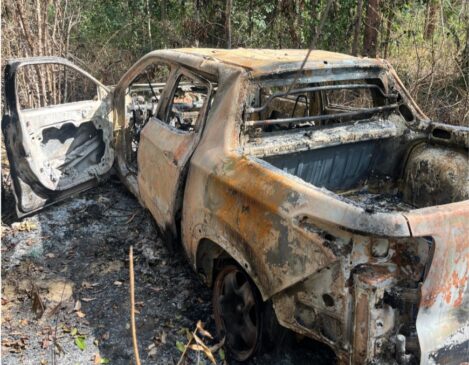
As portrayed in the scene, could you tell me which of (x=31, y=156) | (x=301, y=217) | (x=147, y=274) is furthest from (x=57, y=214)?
(x=301, y=217)

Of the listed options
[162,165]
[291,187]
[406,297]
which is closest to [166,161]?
[162,165]

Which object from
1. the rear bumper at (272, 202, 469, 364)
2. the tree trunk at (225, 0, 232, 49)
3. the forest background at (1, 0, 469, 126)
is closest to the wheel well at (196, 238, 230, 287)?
the rear bumper at (272, 202, 469, 364)

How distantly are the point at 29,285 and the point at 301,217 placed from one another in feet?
8.56

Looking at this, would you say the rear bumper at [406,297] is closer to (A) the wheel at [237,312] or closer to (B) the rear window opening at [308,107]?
(A) the wheel at [237,312]

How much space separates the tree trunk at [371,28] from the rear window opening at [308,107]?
4673mm

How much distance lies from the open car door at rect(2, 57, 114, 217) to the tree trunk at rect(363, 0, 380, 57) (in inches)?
223

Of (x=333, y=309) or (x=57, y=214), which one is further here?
(x=57, y=214)

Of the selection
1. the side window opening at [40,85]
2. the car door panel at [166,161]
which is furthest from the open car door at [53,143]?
the side window opening at [40,85]

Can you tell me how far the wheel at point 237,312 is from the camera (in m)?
2.82

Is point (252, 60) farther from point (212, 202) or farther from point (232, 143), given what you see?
point (212, 202)

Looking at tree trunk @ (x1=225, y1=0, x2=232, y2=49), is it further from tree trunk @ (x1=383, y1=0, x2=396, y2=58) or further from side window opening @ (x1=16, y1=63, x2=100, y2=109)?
side window opening @ (x1=16, y1=63, x2=100, y2=109)

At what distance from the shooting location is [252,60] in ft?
11.0

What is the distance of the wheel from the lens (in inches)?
111

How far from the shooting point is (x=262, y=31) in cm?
1063
